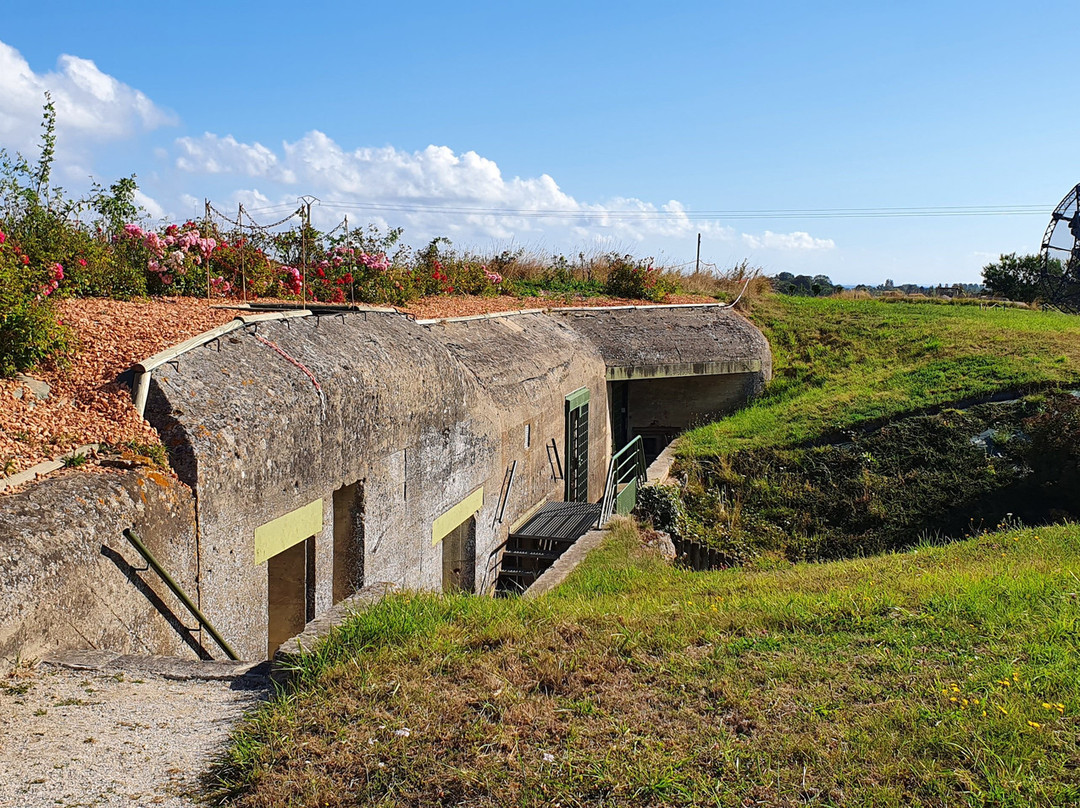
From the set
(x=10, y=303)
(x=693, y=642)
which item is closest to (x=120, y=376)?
(x=10, y=303)

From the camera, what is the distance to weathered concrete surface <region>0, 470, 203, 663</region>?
4438 mm

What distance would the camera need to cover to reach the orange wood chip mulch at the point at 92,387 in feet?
17.8

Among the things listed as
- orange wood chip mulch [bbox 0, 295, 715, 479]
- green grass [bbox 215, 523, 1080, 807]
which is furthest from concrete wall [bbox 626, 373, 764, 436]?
green grass [bbox 215, 523, 1080, 807]

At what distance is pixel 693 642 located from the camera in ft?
16.3

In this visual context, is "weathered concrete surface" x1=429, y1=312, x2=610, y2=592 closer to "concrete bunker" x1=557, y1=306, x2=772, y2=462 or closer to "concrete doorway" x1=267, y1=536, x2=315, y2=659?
"concrete bunker" x1=557, y1=306, x2=772, y2=462

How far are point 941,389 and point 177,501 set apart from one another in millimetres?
15231

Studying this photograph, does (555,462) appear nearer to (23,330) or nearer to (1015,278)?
(23,330)

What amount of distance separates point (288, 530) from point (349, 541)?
4.28 ft

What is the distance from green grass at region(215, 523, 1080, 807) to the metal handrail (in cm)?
131

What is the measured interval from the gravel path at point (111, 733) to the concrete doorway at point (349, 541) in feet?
11.0

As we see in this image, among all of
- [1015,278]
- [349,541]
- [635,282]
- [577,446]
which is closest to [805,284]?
[1015,278]

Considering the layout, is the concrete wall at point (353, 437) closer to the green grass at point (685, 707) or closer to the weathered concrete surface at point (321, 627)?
the weathered concrete surface at point (321, 627)

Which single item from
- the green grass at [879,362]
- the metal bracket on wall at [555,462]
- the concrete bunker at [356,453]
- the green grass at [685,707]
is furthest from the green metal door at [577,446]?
the green grass at [685,707]

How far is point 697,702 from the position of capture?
4.14m
